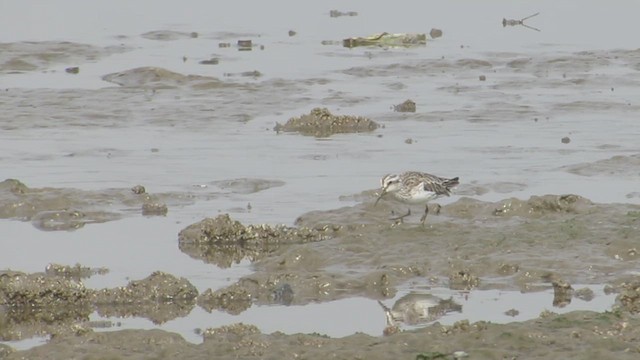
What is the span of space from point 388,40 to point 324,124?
36.3 feet

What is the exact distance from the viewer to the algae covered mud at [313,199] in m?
14.0

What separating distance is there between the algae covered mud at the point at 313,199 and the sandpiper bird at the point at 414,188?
1.18 ft

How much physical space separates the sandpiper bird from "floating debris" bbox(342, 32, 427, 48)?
18262 millimetres

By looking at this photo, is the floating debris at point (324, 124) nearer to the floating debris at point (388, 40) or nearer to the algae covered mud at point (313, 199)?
the algae covered mud at point (313, 199)

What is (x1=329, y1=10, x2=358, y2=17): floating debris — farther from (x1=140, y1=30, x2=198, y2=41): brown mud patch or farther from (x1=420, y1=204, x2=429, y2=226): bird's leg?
(x1=420, y1=204, x2=429, y2=226): bird's leg

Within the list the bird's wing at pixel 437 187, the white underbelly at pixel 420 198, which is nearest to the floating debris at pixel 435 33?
the bird's wing at pixel 437 187

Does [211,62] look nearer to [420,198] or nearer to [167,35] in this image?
[167,35]

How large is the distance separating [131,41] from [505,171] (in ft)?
58.6

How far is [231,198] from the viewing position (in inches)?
802

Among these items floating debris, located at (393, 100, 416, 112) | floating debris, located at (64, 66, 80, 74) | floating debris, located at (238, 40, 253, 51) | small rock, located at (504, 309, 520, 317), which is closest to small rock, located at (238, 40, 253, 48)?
floating debris, located at (238, 40, 253, 51)

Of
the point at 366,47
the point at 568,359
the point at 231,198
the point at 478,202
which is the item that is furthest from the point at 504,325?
the point at 366,47

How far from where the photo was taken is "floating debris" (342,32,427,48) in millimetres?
36438

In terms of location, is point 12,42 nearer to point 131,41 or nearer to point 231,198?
point 131,41

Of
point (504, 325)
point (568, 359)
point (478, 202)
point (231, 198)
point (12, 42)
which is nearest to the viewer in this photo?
point (568, 359)
